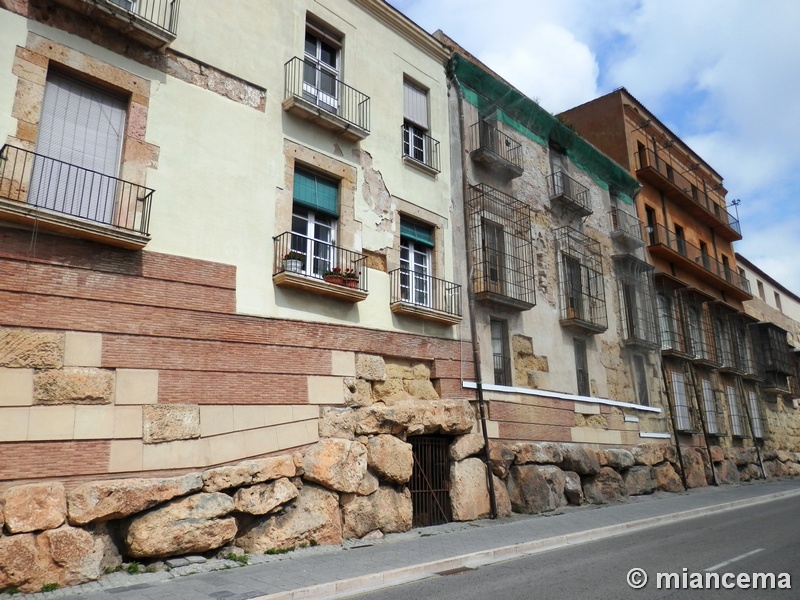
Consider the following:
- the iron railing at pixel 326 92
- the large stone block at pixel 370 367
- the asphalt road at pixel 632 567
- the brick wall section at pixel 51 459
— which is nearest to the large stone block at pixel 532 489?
the asphalt road at pixel 632 567

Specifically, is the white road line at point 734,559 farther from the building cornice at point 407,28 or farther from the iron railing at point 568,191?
the building cornice at point 407,28

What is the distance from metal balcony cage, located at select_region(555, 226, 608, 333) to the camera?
51.0 feet

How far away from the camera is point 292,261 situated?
9.52 meters

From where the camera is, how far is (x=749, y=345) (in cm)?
2625

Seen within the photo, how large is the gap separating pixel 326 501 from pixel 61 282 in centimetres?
466

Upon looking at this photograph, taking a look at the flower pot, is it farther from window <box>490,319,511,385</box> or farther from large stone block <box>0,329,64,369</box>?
window <box>490,319,511,385</box>

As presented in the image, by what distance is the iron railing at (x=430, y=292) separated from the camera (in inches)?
465

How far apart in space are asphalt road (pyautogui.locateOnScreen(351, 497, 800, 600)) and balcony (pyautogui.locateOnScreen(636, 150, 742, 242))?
567 inches

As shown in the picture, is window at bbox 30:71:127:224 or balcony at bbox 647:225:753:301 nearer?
window at bbox 30:71:127:224

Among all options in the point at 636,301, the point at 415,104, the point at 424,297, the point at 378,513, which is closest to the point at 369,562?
the point at 378,513

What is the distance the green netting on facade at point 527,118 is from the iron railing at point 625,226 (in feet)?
2.61

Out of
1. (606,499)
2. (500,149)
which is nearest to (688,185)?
(500,149)

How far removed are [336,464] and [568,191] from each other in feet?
36.6

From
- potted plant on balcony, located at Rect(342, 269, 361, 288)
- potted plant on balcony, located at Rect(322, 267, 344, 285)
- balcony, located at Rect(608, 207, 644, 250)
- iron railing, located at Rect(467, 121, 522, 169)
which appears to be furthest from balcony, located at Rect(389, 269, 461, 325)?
balcony, located at Rect(608, 207, 644, 250)
